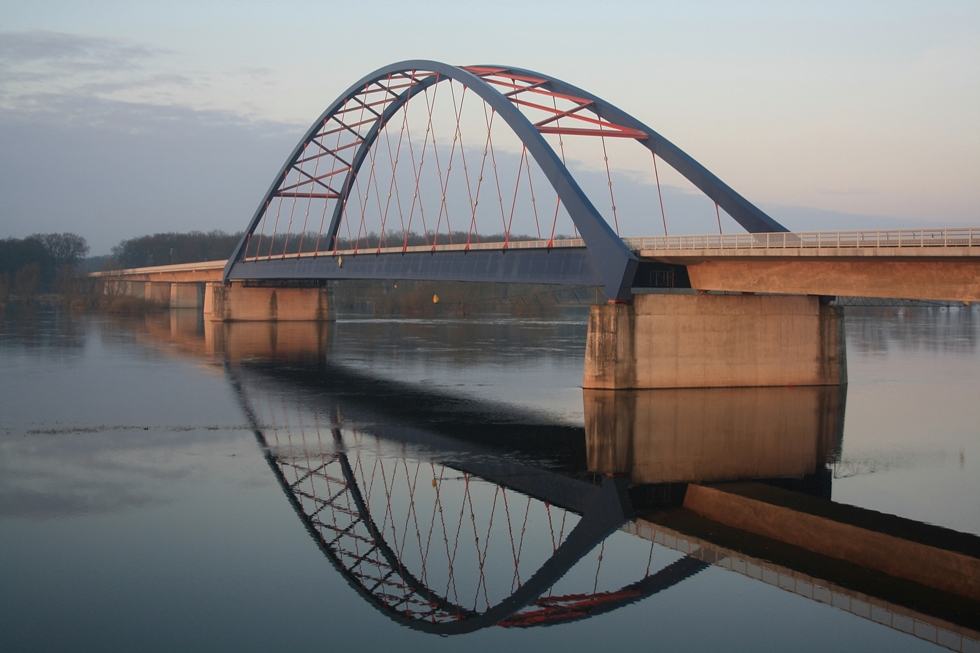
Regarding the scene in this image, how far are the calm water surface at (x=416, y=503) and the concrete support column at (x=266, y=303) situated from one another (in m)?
46.3

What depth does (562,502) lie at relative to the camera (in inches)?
680

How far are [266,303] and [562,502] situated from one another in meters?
71.5

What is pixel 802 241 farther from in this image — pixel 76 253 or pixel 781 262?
pixel 76 253

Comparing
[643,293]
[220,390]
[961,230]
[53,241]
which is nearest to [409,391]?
[220,390]

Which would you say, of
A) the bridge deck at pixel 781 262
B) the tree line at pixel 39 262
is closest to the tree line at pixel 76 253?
the tree line at pixel 39 262

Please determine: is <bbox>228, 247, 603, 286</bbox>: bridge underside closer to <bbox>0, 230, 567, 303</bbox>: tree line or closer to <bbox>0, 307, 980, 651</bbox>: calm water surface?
<bbox>0, 307, 980, 651</bbox>: calm water surface

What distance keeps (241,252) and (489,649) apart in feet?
251

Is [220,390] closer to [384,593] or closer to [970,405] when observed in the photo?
[384,593]

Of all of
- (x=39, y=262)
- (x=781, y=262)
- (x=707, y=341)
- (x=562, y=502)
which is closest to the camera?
(x=562, y=502)

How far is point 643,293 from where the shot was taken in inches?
1262

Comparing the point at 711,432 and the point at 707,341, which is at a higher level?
the point at 707,341

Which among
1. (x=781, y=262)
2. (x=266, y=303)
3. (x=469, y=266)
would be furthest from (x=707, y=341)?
(x=266, y=303)

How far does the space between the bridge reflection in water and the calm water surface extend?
8 cm

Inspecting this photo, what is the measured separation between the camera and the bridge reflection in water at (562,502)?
12656 millimetres
